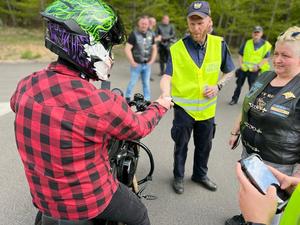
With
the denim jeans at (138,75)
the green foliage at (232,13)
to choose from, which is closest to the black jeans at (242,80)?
the denim jeans at (138,75)

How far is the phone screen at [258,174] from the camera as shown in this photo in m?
1.33

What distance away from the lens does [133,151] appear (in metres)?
2.64

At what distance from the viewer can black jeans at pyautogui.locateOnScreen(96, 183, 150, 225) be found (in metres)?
1.83

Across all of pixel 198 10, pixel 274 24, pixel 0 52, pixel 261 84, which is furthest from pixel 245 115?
pixel 274 24

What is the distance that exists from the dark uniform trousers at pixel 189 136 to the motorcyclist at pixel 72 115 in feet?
5.66

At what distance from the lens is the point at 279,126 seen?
2.31 m

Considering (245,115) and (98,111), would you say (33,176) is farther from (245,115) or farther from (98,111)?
(245,115)

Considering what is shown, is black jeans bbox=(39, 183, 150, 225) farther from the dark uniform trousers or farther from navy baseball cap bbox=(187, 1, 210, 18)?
navy baseball cap bbox=(187, 1, 210, 18)

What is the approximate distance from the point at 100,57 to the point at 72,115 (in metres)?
0.33

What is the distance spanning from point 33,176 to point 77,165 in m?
0.27

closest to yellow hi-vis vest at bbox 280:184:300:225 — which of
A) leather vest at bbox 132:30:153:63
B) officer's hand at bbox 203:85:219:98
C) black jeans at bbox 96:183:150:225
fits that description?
black jeans at bbox 96:183:150:225

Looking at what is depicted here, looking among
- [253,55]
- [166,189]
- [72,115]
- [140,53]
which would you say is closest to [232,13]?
[253,55]

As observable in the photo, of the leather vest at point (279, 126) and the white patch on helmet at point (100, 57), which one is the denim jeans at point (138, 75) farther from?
the white patch on helmet at point (100, 57)

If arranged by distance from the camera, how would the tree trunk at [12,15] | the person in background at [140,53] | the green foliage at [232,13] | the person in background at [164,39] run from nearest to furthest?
1. the person in background at [140,53]
2. the person in background at [164,39]
3. the green foliage at [232,13]
4. the tree trunk at [12,15]
